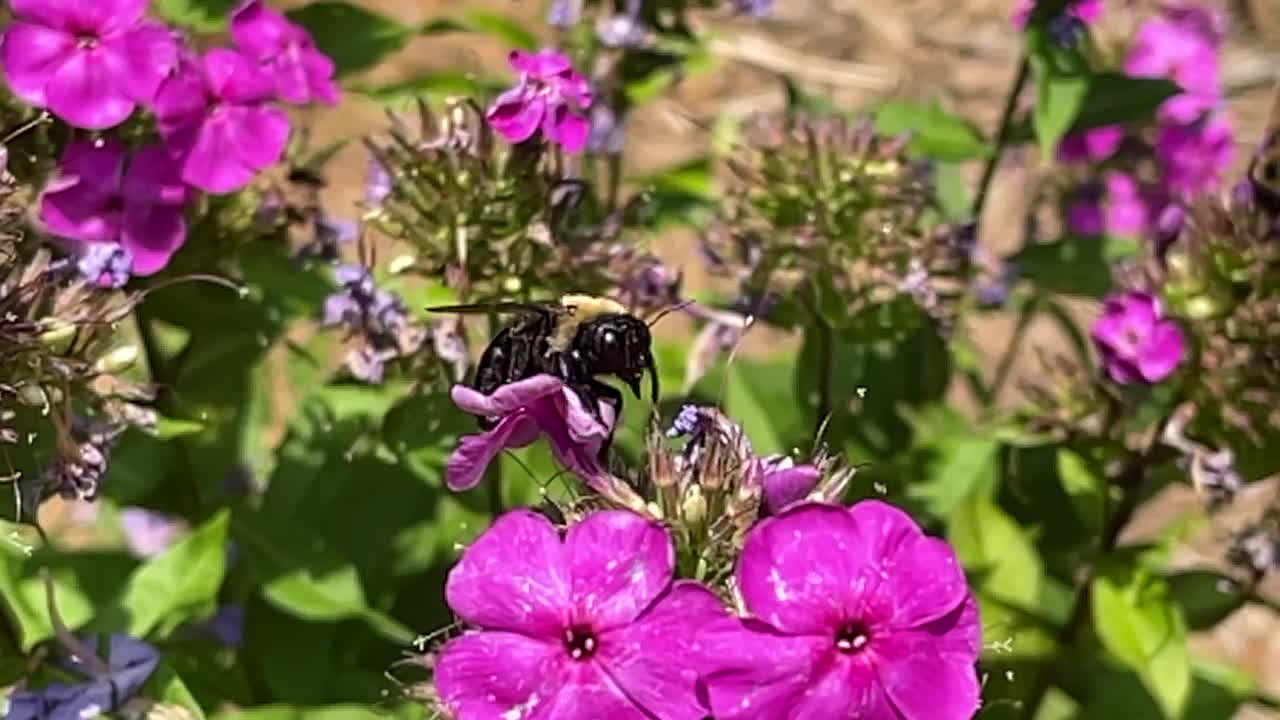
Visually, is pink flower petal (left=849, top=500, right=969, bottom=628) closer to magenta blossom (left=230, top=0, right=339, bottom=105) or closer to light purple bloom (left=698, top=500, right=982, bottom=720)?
light purple bloom (left=698, top=500, right=982, bottom=720)

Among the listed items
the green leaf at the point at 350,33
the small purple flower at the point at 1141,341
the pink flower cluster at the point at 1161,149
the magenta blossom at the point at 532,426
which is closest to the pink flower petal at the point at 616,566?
the magenta blossom at the point at 532,426

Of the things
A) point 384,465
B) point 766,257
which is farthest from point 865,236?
point 384,465

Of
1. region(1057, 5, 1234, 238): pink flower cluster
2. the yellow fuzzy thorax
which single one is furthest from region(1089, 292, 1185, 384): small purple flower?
the yellow fuzzy thorax

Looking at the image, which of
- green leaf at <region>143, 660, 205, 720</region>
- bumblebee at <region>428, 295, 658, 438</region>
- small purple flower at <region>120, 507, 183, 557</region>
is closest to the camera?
bumblebee at <region>428, 295, 658, 438</region>

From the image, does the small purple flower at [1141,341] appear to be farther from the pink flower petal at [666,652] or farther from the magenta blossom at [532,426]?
the pink flower petal at [666,652]

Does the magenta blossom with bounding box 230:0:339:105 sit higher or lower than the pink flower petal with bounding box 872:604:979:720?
higher

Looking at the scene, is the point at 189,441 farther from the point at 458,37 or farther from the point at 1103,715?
the point at 458,37

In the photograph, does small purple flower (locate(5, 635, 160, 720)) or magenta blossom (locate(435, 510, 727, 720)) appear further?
small purple flower (locate(5, 635, 160, 720))
